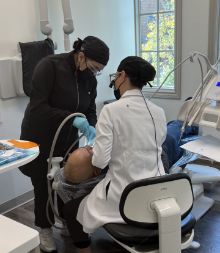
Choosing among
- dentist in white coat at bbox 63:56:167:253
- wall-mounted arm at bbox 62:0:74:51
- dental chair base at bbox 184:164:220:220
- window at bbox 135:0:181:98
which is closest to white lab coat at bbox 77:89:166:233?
dentist in white coat at bbox 63:56:167:253

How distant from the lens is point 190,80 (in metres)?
3.45

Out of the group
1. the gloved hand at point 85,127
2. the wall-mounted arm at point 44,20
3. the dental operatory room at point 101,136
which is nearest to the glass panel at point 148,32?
the dental operatory room at point 101,136

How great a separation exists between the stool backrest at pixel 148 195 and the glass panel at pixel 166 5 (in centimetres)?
263

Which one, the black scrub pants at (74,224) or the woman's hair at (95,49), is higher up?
the woman's hair at (95,49)

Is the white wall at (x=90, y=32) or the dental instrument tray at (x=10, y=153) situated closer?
the dental instrument tray at (x=10, y=153)

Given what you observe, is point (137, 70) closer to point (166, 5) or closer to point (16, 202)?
point (16, 202)

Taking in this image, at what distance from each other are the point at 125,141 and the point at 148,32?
257 cm

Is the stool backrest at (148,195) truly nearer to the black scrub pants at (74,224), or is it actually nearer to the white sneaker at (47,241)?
the black scrub pants at (74,224)

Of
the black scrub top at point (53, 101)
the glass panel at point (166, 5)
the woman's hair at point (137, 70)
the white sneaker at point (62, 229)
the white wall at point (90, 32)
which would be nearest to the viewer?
the woman's hair at point (137, 70)

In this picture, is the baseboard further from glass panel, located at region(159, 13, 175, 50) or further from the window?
glass panel, located at region(159, 13, 175, 50)

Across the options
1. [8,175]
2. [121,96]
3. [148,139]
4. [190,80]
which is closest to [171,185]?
[148,139]

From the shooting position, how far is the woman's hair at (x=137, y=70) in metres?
1.50

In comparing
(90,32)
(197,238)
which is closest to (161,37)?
(90,32)

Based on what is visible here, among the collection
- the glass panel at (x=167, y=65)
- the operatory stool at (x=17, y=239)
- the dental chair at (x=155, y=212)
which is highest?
the glass panel at (x=167, y=65)
